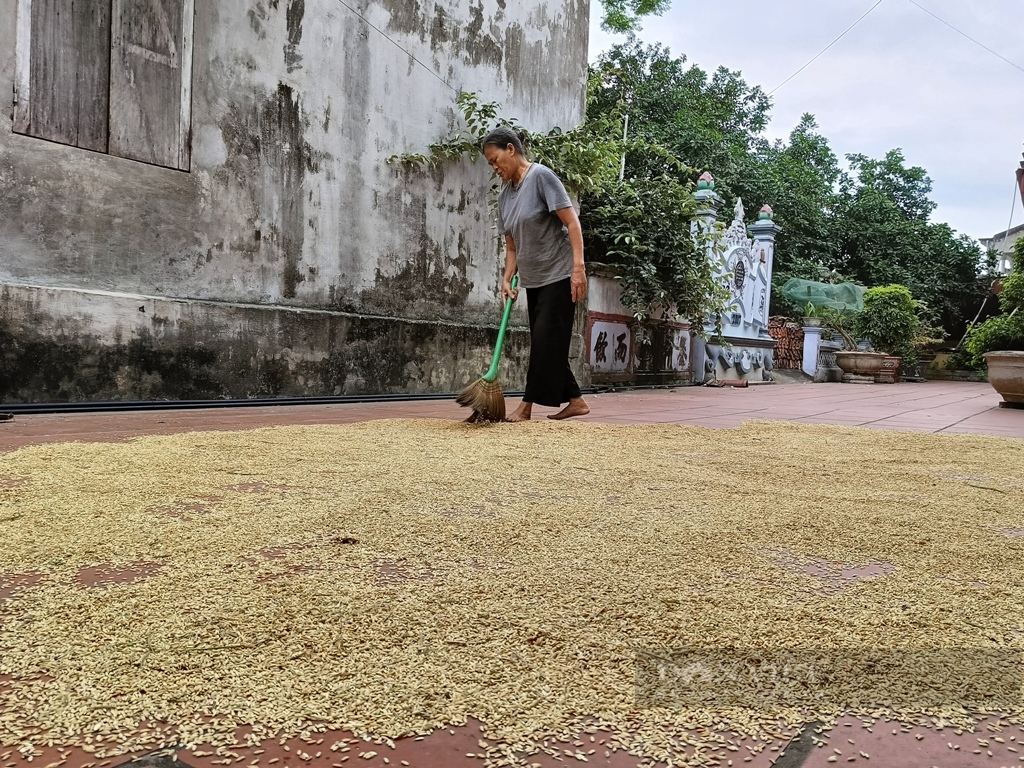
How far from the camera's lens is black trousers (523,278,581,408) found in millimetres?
3219

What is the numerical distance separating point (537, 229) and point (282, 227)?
1.64 m

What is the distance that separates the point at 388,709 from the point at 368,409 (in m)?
3.20

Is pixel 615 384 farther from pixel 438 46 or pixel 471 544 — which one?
pixel 471 544

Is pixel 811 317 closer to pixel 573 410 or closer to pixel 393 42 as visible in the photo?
pixel 393 42

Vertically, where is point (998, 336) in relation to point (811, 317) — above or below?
below

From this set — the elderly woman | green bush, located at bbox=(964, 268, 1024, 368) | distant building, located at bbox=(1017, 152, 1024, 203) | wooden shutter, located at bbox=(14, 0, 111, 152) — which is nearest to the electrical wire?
wooden shutter, located at bbox=(14, 0, 111, 152)

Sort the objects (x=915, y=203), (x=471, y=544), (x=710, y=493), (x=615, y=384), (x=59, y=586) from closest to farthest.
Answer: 1. (x=59, y=586)
2. (x=471, y=544)
3. (x=710, y=493)
4. (x=615, y=384)
5. (x=915, y=203)

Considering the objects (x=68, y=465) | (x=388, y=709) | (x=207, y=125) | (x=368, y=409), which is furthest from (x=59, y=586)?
(x=207, y=125)

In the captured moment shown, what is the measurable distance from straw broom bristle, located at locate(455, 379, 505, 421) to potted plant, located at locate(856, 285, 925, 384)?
10285 millimetres

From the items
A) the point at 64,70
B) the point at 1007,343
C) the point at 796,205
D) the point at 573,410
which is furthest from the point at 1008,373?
the point at 796,205

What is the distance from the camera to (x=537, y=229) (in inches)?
128

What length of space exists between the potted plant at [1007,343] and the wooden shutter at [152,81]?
547 cm

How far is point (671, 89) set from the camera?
15.0 m

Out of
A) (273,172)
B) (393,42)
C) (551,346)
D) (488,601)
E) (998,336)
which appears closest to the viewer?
(488,601)
